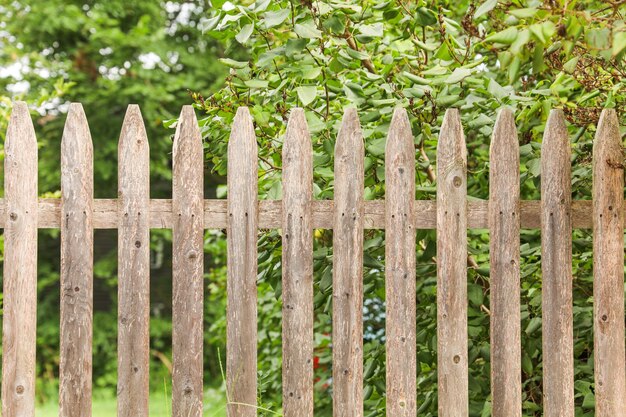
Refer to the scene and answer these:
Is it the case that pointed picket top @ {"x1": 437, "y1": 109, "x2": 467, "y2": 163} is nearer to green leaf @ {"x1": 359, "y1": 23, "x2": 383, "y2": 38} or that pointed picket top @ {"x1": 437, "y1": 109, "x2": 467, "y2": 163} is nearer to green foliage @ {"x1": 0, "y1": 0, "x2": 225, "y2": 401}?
green leaf @ {"x1": 359, "y1": 23, "x2": 383, "y2": 38}

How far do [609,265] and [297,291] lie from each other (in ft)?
3.64

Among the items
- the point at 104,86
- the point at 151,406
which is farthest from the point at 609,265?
the point at 104,86

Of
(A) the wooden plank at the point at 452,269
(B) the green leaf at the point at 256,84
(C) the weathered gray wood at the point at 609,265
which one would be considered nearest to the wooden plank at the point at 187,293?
(B) the green leaf at the point at 256,84

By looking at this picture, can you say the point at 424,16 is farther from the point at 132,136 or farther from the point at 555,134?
the point at 132,136

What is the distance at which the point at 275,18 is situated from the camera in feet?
9.35

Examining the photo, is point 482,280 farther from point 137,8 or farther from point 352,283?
point 137,8

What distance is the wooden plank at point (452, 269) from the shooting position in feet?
9.28

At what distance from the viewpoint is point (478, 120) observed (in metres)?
3.03

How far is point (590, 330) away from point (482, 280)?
48 centimetres

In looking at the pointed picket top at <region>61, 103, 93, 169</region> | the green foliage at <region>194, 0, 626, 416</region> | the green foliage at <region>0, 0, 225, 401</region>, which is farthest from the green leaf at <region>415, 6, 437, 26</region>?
the green foliage at <region>0, 0, 225, 401</region>

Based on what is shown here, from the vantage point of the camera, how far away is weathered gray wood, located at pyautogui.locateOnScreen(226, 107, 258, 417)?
2811 mm

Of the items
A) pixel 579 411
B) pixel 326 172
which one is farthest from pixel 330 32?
pixel 579 411

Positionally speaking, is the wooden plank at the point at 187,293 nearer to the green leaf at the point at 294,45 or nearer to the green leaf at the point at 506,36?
the green leaf at the point at 294,45

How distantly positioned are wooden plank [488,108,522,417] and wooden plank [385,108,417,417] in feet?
0.94
